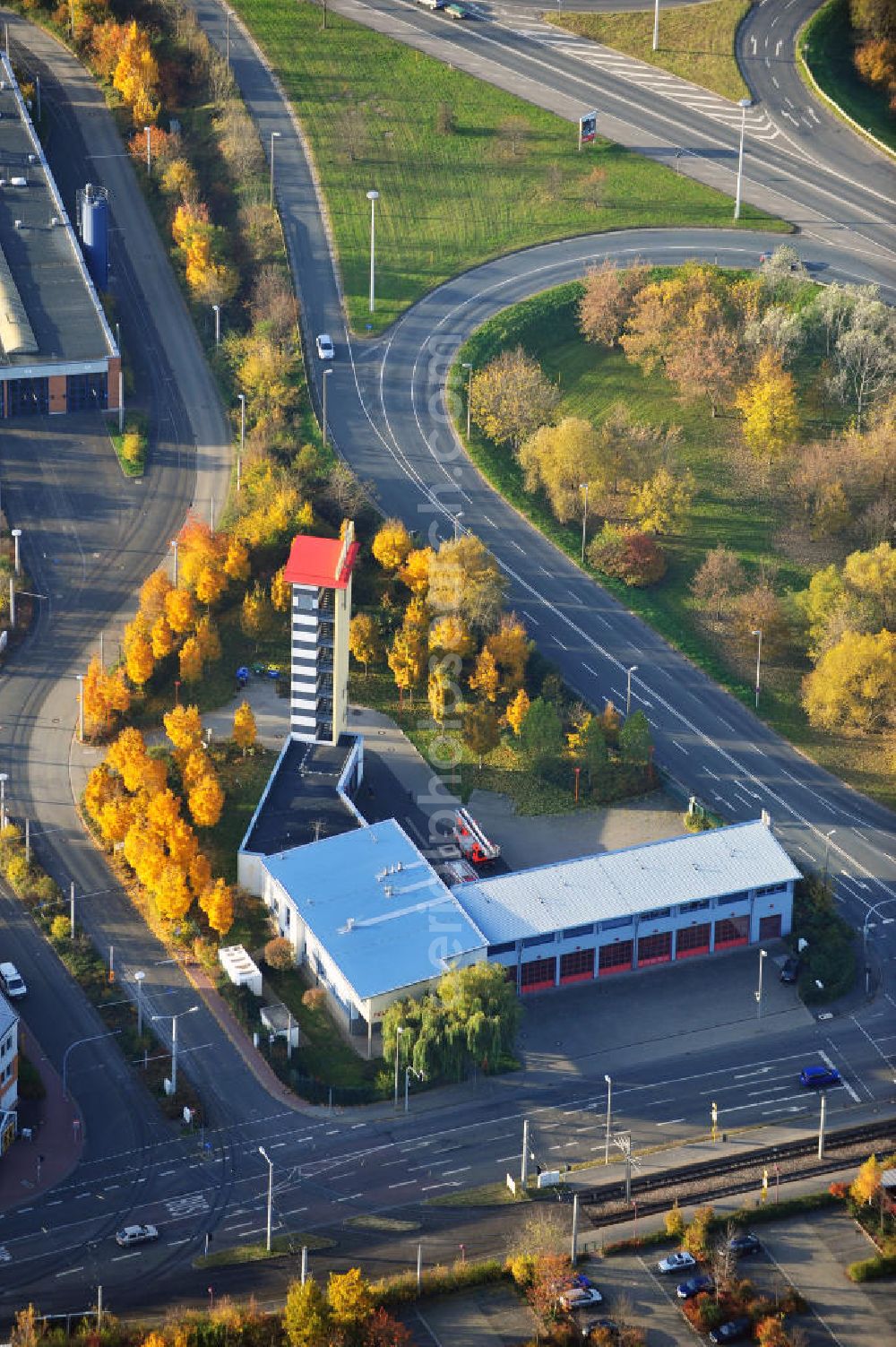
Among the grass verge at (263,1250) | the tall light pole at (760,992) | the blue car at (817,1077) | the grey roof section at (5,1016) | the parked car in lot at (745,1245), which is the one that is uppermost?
the grey roof section at (5,1016)

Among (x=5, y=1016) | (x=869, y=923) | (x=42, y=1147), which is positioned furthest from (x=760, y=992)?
(x=5, y=1016)

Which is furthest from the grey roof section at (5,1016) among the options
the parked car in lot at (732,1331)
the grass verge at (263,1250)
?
the parked car in lot at (732,1331)

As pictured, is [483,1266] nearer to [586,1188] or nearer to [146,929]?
[586,1188]

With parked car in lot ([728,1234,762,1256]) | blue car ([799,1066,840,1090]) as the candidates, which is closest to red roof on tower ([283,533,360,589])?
blue car ([799,1066,840,1090])

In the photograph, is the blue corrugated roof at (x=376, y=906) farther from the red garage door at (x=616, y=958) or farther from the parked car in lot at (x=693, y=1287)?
the parked car in lot at (x=693, y=1287)

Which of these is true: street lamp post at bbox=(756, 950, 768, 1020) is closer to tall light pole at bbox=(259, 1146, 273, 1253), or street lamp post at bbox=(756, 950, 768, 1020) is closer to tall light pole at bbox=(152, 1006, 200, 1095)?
tall light pole at bbox=(259, 1146, 273, 1253)

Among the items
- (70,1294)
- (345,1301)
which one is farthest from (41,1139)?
(345,1301)

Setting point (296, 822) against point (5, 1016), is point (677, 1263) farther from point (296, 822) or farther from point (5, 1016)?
point (296, 822)
